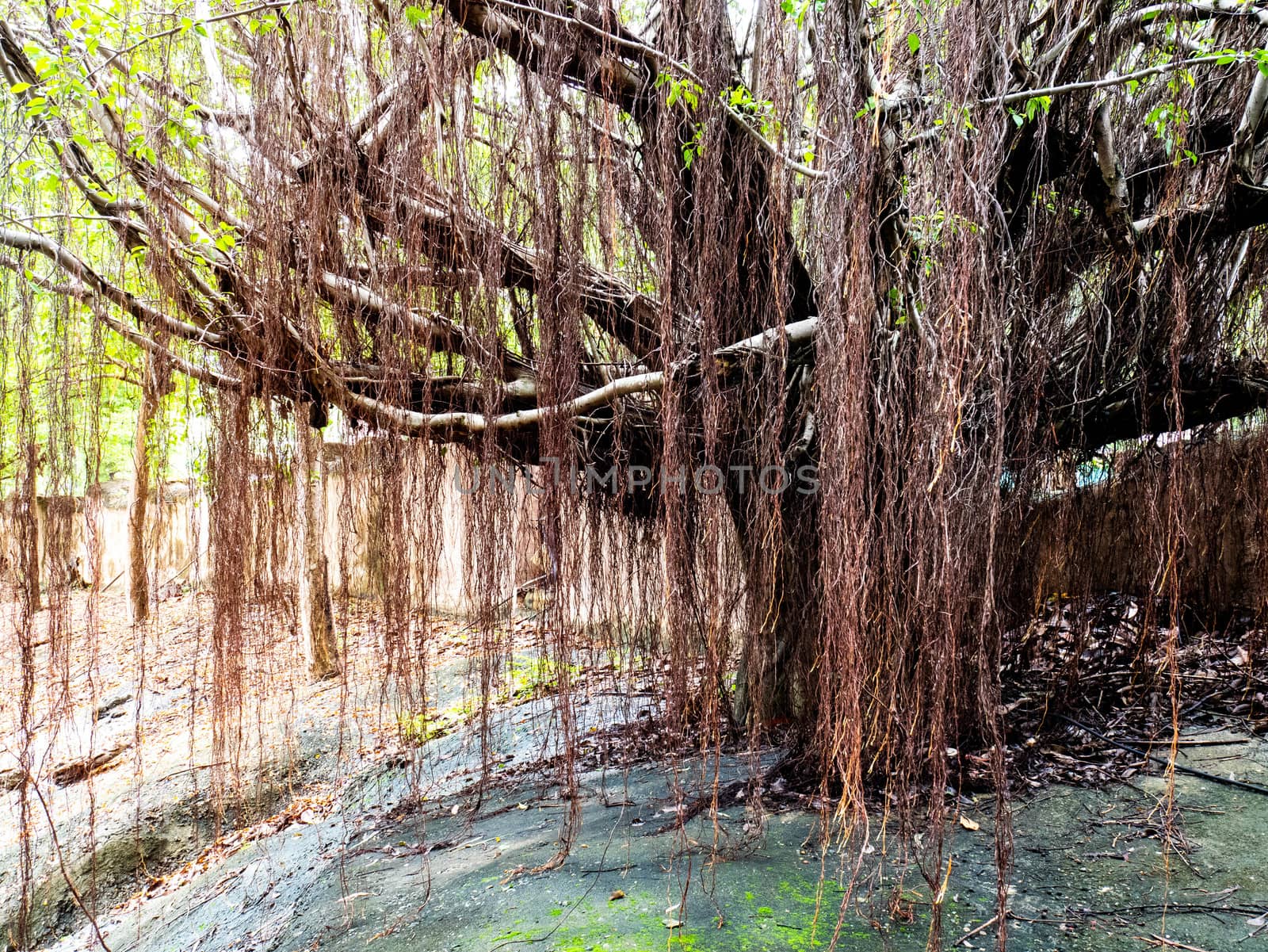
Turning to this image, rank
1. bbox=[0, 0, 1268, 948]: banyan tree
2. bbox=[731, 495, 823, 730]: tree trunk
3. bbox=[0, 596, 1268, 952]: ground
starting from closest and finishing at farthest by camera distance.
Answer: bbox=[0, 0, 1268, 948]: banyan tree < bbox=[0, 596, 1268, 952]: ground < bbox=[731, 495, 823, 730]: tree trunk

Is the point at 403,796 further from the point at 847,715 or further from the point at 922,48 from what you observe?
the point at 922,48

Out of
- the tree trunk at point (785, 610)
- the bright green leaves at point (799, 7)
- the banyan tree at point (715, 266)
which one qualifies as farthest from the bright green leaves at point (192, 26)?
the tree trunk at point (785, 610)

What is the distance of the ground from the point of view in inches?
92.7

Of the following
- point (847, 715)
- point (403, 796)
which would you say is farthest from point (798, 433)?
point (403, 796)

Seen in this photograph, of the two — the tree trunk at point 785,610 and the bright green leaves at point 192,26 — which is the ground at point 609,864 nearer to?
the tree trunk at point 785,610

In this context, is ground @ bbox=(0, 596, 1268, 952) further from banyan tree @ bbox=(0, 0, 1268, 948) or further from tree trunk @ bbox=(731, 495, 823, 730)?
banyan tree @ bbox=(0, 0, 1268, 948)

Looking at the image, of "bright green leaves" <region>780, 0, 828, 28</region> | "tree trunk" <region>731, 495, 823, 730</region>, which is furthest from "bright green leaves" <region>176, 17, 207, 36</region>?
"tree trunk" <region>731, 495, 823, 730</region>

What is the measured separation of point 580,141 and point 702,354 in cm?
85

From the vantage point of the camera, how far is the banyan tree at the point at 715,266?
212cm

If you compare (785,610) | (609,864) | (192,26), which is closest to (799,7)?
(192,26)

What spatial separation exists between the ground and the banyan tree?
543mm

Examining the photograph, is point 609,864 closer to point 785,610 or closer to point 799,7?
point 785,610

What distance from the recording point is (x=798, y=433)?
120 inches

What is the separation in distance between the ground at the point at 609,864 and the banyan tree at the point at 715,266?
1.78ft
